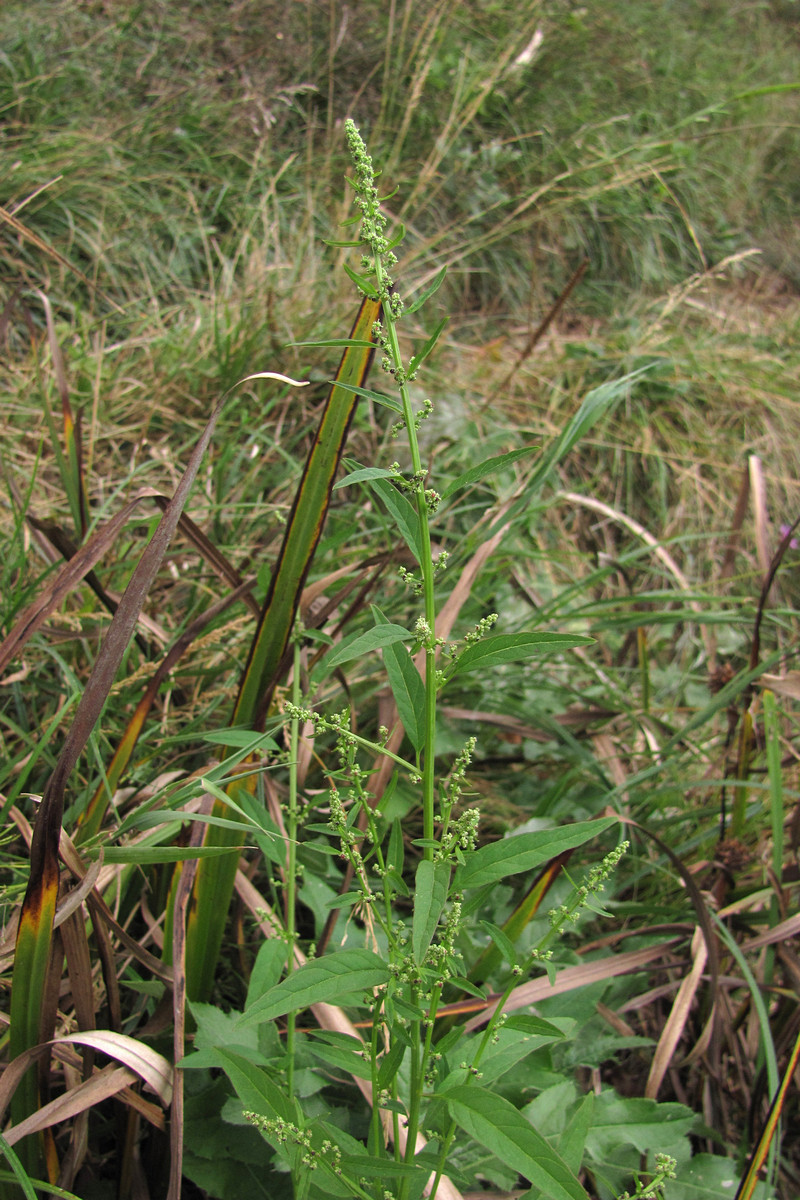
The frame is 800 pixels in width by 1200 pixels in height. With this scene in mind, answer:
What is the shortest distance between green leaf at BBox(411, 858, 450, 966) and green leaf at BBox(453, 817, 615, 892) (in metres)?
0.04

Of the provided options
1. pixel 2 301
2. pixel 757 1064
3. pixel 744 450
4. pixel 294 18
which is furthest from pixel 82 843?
pixel 294 18

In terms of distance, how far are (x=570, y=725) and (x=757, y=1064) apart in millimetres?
631

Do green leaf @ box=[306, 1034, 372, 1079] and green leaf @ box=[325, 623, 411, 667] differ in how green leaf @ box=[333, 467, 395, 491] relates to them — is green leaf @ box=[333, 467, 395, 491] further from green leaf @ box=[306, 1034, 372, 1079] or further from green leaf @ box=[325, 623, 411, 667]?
green leaf @ box=[306, 1034, 372, 1079]

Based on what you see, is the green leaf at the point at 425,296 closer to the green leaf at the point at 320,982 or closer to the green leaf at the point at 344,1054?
the green leaf at the point at 320,982

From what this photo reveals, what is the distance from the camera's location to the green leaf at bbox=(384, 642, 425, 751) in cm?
65

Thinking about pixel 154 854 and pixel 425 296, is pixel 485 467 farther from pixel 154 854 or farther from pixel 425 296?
pixel 154 854

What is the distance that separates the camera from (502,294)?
3.49m

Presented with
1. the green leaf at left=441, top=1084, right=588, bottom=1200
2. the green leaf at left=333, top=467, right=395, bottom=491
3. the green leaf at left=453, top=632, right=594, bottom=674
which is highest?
the green leaf at left=333, top=467, right=395, bottom=491

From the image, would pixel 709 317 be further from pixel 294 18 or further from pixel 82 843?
pixel 82 843

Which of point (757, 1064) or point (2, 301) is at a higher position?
point (2, 301)

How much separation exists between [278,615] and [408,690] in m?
0.29

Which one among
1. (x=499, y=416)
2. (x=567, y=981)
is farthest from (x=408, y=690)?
(x=499, y=416)

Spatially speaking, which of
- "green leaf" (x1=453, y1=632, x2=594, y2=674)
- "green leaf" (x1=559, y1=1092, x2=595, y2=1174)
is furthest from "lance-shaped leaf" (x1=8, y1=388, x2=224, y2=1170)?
"green leaf" (x1=559, y1=1092, x2=595, y2=1174)

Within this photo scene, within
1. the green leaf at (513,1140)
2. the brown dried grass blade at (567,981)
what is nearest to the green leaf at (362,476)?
the green leaf at (513,1140)
